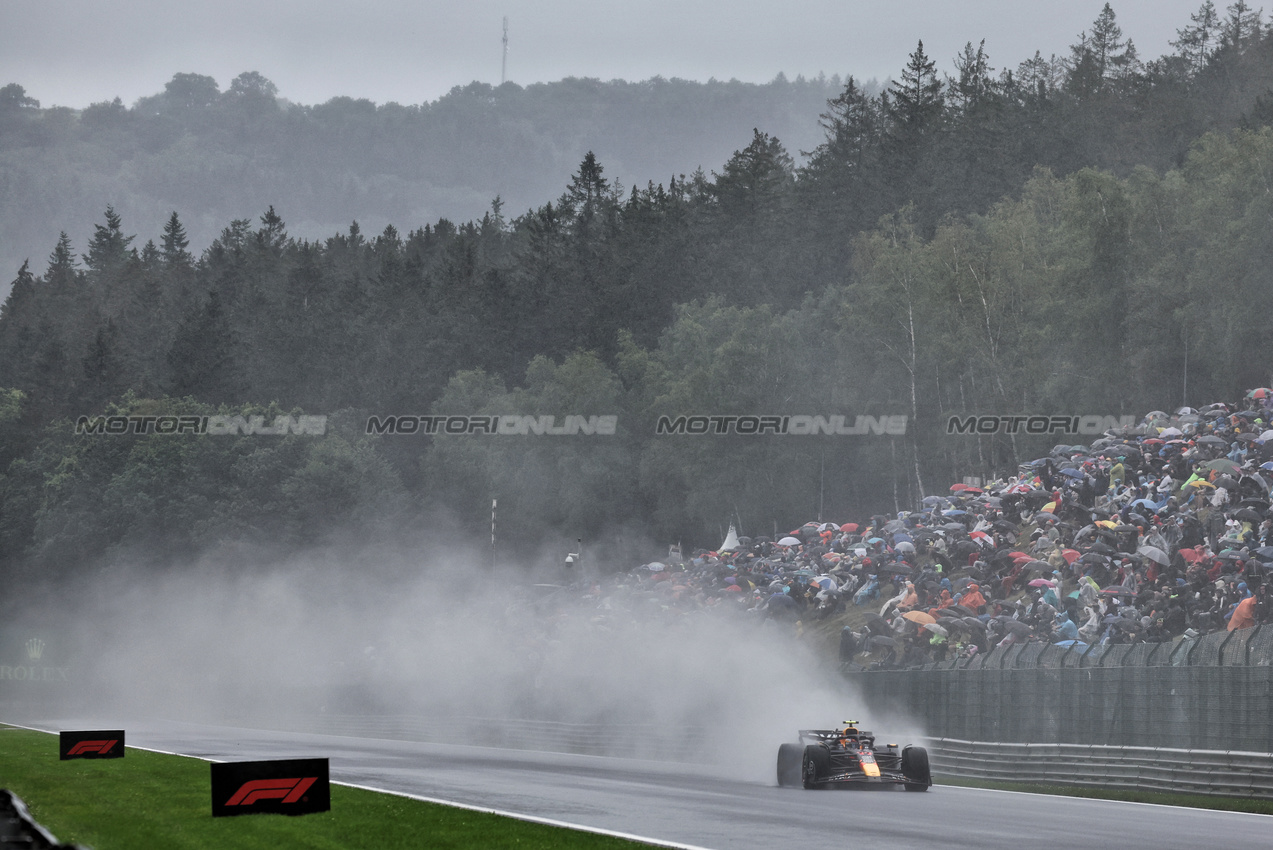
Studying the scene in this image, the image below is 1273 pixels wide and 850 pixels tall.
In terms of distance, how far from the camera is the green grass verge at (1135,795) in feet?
60.0

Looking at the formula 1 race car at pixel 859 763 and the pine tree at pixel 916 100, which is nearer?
the formula 1 race car at pixel 859 763

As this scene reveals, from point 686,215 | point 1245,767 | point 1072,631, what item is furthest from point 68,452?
point 1245,767

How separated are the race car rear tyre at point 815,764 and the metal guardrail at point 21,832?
39.4 ft

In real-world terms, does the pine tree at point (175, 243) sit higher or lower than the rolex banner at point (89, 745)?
higher

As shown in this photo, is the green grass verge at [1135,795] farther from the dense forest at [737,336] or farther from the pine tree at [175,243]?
the pine tree at [175,243]

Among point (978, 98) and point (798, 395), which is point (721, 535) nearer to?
point (798, 395)

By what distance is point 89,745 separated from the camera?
86.9 ft

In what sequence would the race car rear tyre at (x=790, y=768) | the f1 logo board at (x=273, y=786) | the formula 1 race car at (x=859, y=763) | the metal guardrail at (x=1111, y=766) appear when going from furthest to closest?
the race car rear tyre at (x=790, y=768) → the formula 1 race car at (x=859, y=763) → the metal guardrail at (x=1111, y=766) → the f1 logo board at (x=273, y=786)

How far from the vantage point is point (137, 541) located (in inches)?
3809

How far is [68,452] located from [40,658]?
3560cm

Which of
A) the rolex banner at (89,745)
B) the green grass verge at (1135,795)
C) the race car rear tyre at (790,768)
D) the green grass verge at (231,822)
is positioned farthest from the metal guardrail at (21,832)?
the rolex banner at (89,745)

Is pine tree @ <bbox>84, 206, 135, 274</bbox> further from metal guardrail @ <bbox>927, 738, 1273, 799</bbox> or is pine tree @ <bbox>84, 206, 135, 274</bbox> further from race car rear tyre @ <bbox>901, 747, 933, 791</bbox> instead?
race car rear tyre @ <bbox>901, 747, 933, 791</bbox>

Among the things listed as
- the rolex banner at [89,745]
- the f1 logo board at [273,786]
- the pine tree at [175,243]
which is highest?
the pine tree at [175,243]

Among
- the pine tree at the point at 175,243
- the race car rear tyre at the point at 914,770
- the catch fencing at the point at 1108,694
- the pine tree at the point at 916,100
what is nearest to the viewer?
the catch fencing at the point at 1108,694
